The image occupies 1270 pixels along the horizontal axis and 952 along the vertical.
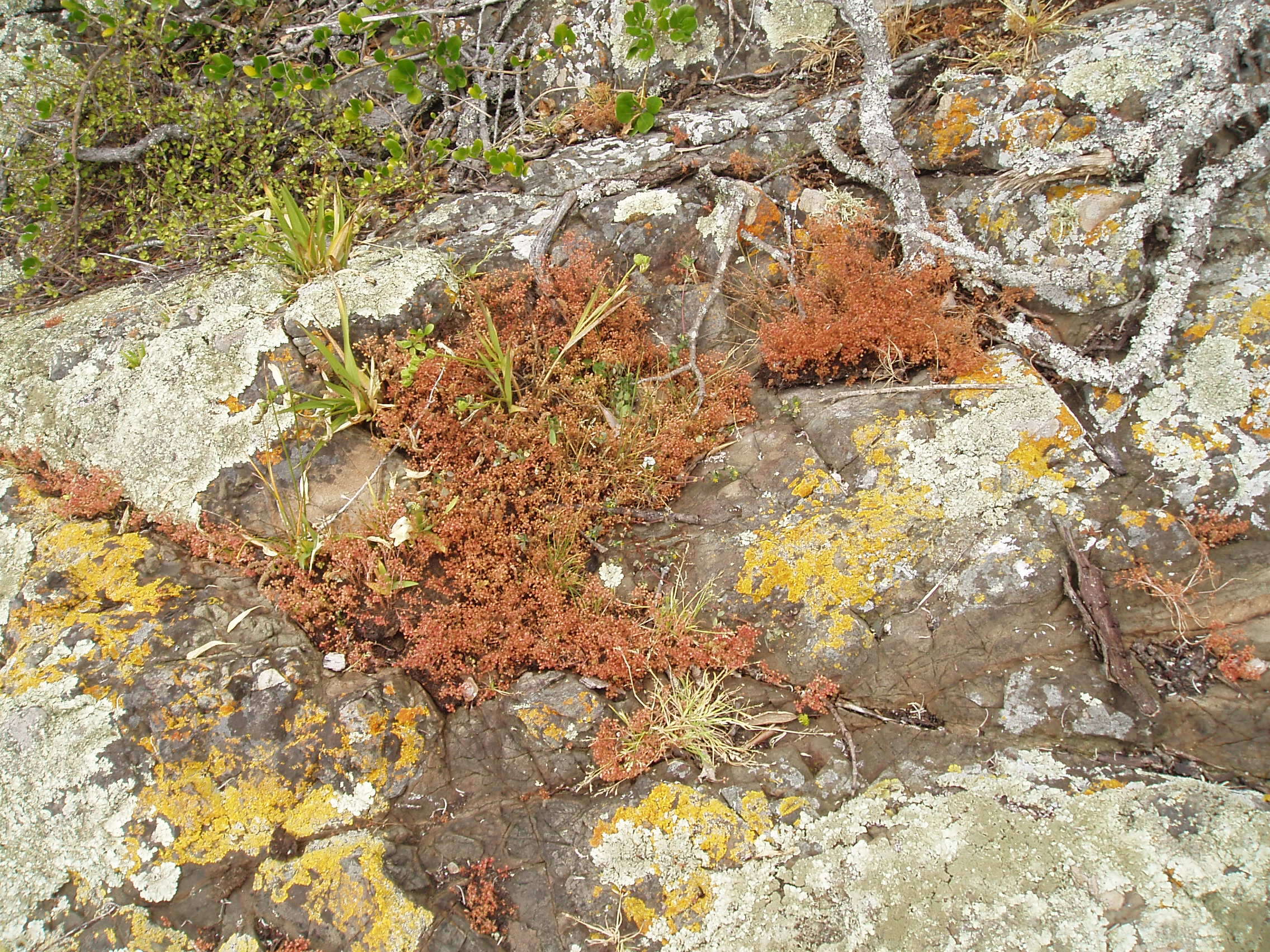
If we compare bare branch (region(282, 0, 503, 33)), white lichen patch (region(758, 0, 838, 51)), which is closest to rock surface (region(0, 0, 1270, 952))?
white lichen patch (region(758, 0, 838, 51))

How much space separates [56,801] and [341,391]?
231 cm

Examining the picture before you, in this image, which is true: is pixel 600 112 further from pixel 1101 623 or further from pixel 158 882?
pixel 158 882

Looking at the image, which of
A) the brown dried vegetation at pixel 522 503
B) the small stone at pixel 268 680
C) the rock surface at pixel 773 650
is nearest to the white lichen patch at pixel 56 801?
the rock surface at pixel 773 650

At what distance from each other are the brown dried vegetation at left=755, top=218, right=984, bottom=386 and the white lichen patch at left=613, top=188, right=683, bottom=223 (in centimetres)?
90

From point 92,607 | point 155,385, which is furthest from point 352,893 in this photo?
point 155,385

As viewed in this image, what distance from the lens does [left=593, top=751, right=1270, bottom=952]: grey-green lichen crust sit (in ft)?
8.02

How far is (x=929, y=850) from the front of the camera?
2768mm

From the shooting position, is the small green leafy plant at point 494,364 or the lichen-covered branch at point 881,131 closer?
the small green leafy plant at point 494,364

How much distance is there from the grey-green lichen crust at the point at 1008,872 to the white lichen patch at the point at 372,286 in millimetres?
3334

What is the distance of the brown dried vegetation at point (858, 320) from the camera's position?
405 cm

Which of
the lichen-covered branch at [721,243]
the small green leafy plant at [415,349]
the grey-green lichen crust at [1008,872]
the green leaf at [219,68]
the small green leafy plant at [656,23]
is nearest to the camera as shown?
the grey-green lichen crust at [1008,872]

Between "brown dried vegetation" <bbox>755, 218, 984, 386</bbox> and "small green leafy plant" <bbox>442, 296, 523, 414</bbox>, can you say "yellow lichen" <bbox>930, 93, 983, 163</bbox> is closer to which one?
"brown dried vegetation" <bbox>755, 218, 984, 386</bbox>

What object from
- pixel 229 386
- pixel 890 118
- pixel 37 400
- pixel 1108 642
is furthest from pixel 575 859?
pixel 890 118

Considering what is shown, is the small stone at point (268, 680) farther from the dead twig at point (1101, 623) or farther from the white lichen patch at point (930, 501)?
the dead twig at point (1101, 623)
